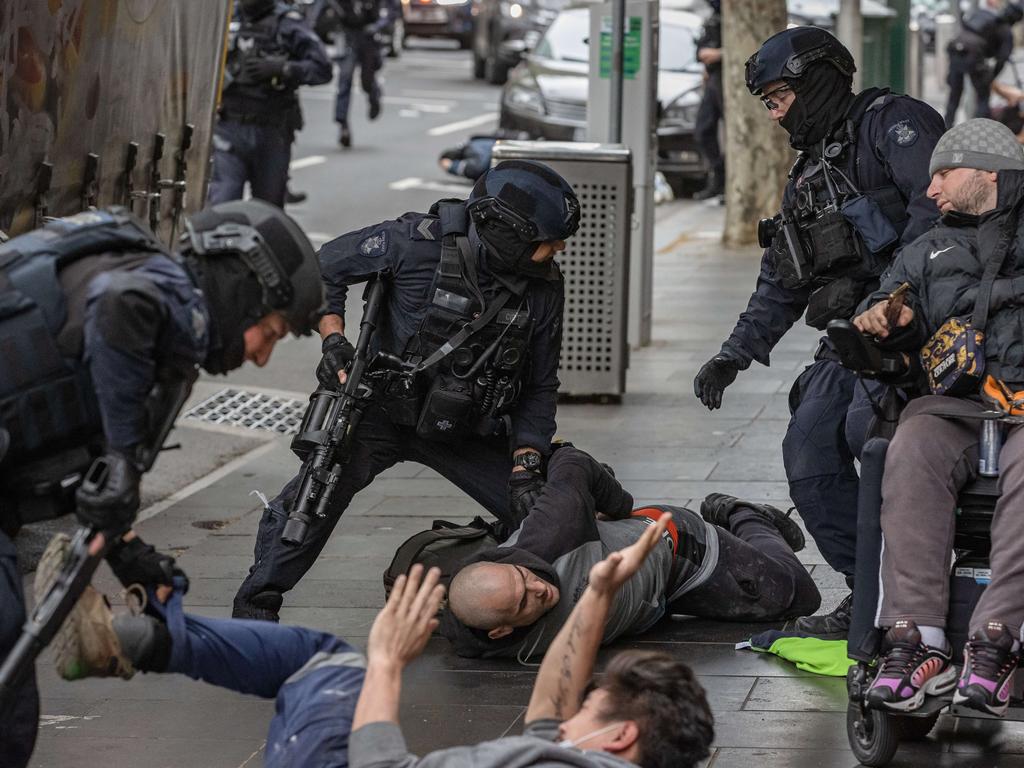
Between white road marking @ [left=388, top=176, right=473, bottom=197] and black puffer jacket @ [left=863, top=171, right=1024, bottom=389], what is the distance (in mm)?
13095

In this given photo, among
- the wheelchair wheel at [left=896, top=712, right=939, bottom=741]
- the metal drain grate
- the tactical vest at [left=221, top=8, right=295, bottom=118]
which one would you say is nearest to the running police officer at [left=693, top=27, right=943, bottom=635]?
the wheelchair wheel at [left=896, top=712, right=939, bottom=741]

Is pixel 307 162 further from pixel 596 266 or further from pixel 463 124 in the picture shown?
pixel 596 266

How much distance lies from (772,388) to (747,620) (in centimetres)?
404

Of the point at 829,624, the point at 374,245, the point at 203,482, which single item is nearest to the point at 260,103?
the point at 203,482

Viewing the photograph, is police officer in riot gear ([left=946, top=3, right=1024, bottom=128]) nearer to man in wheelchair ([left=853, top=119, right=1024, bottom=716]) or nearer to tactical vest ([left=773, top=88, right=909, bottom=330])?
tactical vest ([left=773, top=88, right=909, bottom=330])

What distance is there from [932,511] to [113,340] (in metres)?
2.24

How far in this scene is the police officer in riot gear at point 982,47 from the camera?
20031 millimetres

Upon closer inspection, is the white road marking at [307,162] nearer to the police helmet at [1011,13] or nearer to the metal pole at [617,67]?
the police helmet at [1011,13]

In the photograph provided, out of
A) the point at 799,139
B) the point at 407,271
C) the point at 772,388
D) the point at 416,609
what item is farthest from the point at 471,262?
the point at 772,388

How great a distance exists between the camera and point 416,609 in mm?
3748

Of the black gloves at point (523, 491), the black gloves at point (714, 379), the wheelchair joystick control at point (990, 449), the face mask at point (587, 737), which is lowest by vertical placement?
the black gloves at point (523, 491)

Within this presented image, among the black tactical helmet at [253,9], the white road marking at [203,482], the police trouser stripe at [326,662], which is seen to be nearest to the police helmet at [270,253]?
the police trouser stripe at [326,662]

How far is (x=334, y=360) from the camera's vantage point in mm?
6043

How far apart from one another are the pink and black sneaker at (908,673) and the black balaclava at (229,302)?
6.13 ft
